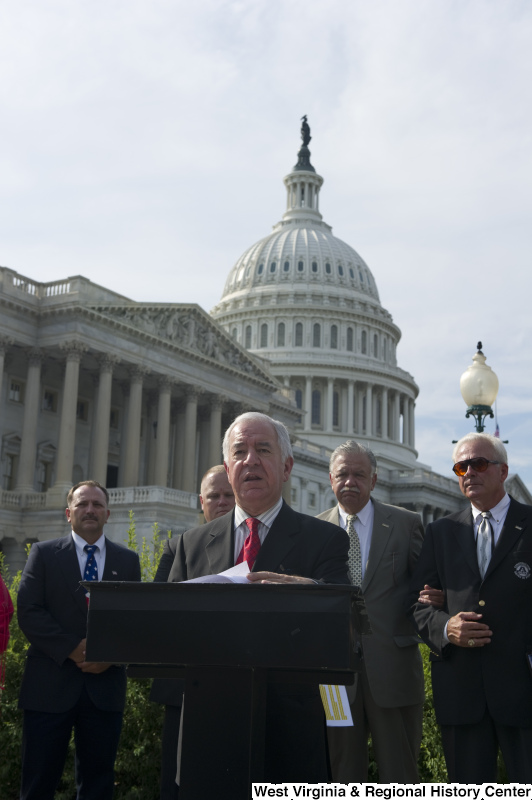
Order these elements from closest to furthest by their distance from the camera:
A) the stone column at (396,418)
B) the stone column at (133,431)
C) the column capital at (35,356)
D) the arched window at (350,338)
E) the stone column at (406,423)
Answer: the column capital at (35,356) → the stone column at (133,431) → the arched window at (350,338) → the stone column at (396,418) → the stone column at (406,423)

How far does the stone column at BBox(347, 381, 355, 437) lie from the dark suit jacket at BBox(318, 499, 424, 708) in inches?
3714

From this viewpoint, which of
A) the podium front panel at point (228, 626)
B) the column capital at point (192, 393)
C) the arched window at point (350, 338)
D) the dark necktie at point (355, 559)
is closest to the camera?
the podium front panel at point (228, 626)

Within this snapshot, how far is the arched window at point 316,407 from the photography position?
103m

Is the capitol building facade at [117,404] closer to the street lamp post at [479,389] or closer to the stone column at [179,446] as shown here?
the stone column at [179,446]

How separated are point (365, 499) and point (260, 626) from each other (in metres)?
3.91

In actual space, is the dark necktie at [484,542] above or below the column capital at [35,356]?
below

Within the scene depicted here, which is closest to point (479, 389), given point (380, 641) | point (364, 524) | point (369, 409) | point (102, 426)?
point (364, 524)

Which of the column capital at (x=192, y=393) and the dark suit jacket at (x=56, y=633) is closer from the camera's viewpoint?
→ the dark suit jacket at (x=56, y=633)

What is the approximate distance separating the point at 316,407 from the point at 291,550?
3902 inches

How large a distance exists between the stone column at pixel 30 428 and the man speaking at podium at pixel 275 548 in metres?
41.2

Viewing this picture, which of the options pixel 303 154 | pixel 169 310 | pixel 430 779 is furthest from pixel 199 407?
pixel 303 154

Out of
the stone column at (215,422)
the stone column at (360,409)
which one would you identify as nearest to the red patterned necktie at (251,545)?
the stone column at (215,422)

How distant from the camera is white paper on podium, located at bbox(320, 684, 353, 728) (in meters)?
4.79

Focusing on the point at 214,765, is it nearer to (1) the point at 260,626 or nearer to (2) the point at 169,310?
(1) the point at 260,626
